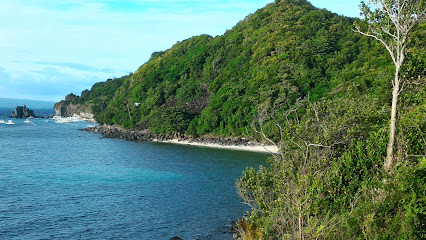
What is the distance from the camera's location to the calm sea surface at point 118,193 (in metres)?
25.2

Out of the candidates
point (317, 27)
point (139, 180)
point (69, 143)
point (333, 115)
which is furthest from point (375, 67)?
point (69, 143)

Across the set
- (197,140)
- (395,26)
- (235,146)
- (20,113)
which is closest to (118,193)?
(395,26)

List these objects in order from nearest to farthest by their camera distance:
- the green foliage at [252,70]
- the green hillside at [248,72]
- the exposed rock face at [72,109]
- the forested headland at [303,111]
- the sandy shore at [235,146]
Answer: the forested headland at [303,111]
the sandy shore at [235,146]
the green foliage at [252,70]
the green hillside at [248,72]
the exposed rock face at [72,109]

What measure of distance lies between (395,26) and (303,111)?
48.1m

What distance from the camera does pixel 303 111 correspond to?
6228cm

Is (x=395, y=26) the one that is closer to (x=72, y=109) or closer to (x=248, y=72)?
(x=248, y=72)

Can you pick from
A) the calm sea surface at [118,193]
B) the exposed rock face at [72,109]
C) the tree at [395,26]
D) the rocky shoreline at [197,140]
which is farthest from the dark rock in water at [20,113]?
the tree at [395,26]

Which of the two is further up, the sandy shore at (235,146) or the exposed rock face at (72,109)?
the exposed rock face at (72,109)

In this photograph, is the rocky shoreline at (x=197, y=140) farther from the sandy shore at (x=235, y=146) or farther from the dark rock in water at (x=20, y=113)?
the dark rock in water at (x=20, y=113)

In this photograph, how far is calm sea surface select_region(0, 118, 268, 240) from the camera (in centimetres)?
2519

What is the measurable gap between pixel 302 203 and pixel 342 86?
5308 cm

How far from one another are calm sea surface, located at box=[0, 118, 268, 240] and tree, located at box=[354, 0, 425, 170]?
13752mm

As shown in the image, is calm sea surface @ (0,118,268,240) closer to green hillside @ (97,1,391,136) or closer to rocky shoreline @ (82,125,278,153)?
rocky shoreline @ (82,125,278,153)

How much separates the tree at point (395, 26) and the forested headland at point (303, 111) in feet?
1.51
